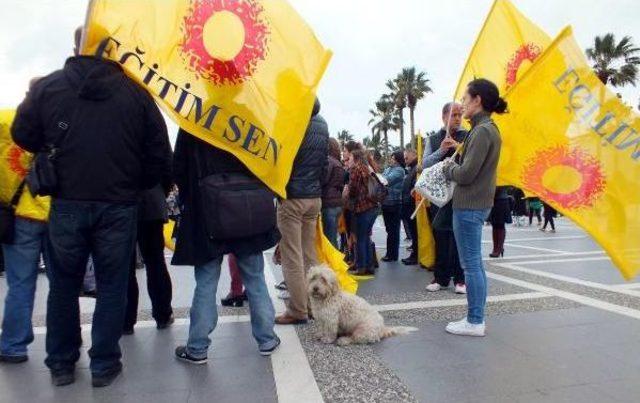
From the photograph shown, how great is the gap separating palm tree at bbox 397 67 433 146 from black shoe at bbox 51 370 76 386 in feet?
174

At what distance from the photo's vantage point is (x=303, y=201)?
4797 millimetres

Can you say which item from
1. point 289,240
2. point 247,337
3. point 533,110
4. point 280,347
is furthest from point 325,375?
Answer: point 533,110

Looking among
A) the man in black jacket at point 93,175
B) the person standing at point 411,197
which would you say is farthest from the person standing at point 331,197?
the man in black jacket at point 93,175

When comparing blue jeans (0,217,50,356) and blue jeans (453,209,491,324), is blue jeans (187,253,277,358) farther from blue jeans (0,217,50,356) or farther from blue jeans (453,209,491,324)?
blue jeans (453,209,491,324)

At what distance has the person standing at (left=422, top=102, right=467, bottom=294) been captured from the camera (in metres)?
5.61

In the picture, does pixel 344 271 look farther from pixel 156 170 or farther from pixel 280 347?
pixel 156 170

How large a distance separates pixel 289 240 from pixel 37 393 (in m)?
2.29

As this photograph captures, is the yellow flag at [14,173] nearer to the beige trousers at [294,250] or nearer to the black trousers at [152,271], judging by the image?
the black trousers at [152,271]

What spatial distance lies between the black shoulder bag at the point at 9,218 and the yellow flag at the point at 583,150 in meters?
4.16

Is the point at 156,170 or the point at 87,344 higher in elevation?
the point at 156,170

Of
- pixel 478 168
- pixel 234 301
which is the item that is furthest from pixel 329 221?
pixel 478 168

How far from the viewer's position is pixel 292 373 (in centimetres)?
350

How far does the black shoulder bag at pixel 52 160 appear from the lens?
3.09m

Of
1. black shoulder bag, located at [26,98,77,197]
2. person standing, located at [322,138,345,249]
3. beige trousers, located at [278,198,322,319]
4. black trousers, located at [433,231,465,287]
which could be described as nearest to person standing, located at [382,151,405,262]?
person standing, located at [322,138,345,249]
